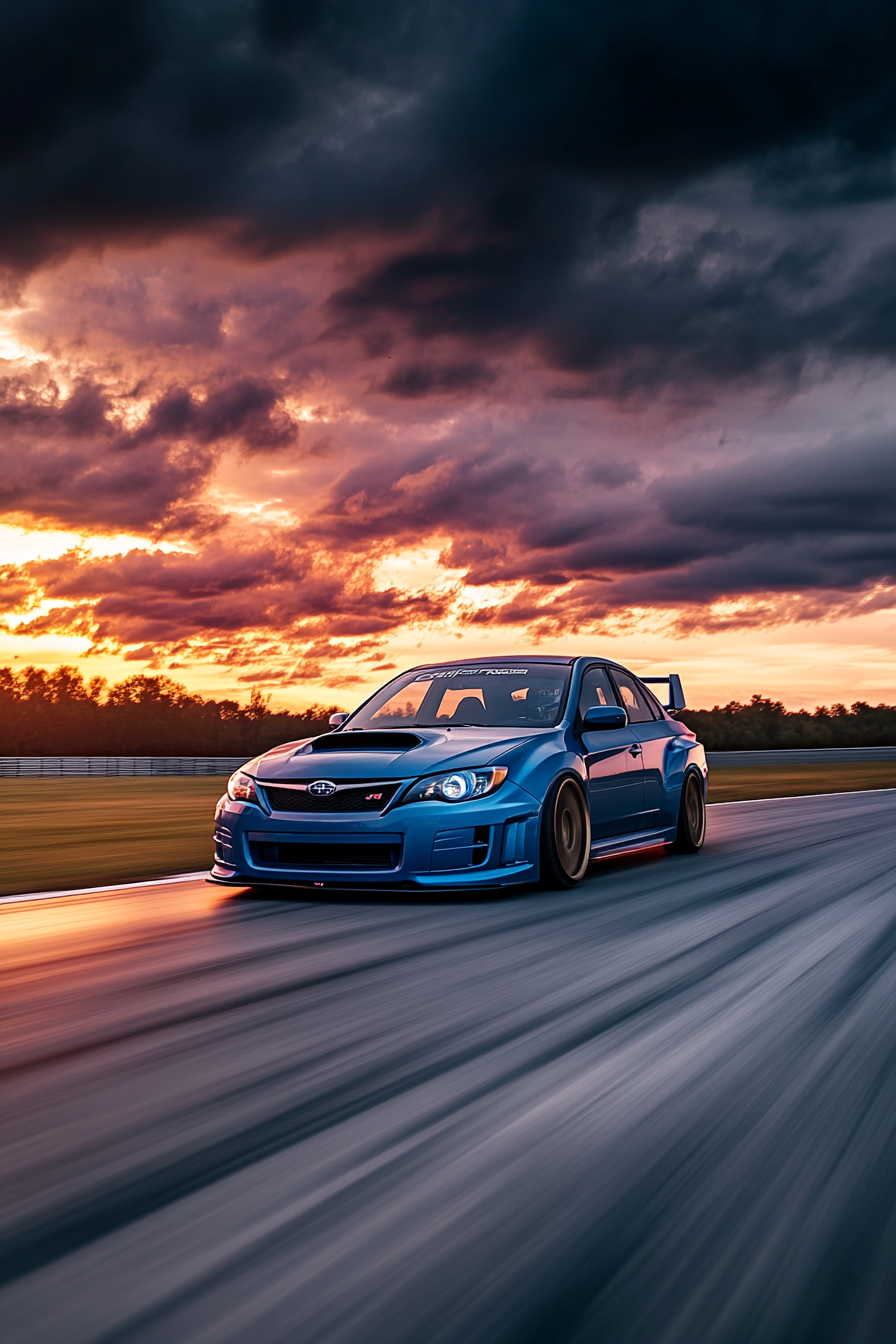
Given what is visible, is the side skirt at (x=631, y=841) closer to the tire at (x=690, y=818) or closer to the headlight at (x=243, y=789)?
the tire at (x=690, y=818)

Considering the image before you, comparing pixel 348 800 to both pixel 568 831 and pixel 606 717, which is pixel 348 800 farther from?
pixel 606 717

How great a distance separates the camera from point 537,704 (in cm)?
911

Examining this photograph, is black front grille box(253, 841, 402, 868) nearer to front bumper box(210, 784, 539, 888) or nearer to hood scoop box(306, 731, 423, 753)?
front bumper box(210, 784, 539, 888)

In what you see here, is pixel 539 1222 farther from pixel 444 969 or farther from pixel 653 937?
pixel 653 937

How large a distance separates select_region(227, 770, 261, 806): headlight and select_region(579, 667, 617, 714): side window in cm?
251

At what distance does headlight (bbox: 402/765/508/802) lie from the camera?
748cm

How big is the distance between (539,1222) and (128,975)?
3.08 meters

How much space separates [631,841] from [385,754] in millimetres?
2487

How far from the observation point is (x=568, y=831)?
8.27m

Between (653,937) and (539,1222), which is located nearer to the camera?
(539,1222)

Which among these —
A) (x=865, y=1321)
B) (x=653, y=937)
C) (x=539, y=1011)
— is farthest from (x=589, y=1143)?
(x=653, y=937)

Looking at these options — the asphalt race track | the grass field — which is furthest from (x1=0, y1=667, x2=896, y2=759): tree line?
the asphalt race track

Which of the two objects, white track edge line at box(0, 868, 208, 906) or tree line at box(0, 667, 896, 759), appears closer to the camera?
white track edge line at box(0, 868, 208, 906)

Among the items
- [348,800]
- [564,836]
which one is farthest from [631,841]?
[348,800]
